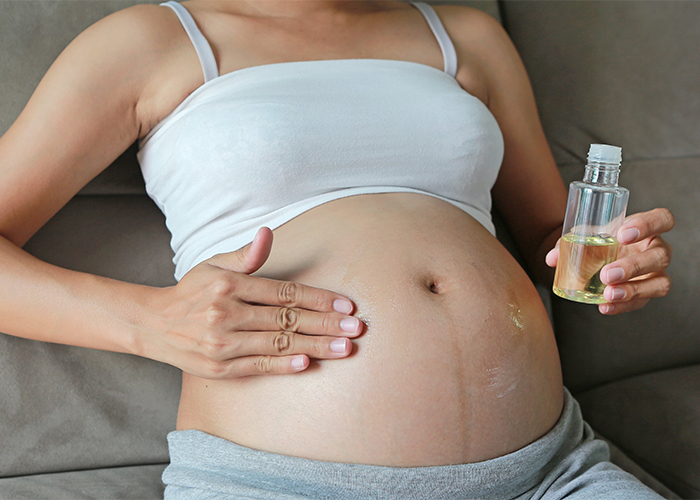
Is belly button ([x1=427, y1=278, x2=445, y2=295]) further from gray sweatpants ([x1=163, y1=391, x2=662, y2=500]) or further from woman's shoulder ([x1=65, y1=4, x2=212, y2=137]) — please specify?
woman's shoulder ([x1=65, y1=4, x2=212, y2=137])

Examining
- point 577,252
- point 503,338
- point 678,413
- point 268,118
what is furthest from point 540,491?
point 268,118

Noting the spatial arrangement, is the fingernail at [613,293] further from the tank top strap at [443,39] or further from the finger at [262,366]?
the tank top strap at [443,39]

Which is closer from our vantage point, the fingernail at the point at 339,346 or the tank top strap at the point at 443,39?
the fingernail at the point at 339,346

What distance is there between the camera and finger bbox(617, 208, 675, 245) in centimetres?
76

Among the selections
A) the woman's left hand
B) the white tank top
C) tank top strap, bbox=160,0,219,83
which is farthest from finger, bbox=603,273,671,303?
tank top strap, bbox=160,0,219,83

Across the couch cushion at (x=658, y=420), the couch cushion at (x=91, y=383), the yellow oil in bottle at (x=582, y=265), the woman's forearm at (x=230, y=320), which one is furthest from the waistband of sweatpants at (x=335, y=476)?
the couch cushion at (x=658, y=420)

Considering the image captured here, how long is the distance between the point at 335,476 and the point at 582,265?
0.41 m

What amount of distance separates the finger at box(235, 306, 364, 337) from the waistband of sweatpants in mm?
154

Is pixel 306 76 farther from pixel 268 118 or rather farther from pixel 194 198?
pixel 194 198

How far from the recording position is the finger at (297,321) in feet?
2.27

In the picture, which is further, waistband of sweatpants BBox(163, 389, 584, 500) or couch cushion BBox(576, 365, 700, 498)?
couch cushion BBox(576, 365, 700, 498)

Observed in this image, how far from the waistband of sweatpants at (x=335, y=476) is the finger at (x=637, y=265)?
24cm

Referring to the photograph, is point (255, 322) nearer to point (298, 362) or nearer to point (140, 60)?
point (298, 362)

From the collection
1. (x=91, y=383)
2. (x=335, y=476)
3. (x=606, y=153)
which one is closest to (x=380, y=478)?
(x=335, y=476)
